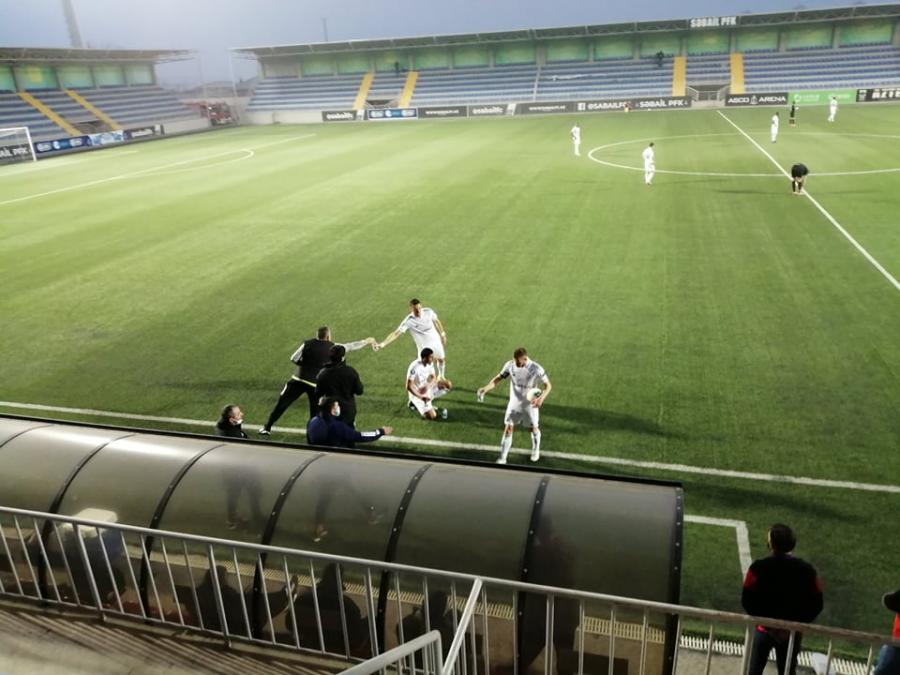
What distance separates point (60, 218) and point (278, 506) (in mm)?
24614

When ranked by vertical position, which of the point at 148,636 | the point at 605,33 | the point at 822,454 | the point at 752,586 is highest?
the point at 605,33

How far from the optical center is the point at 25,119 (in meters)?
55.1

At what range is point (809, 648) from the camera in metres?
6.08

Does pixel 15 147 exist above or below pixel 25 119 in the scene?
below

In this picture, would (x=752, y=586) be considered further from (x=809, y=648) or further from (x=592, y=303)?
(x=592, y=303)

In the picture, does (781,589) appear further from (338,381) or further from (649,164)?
(649,164)

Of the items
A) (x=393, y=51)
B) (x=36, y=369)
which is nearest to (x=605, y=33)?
(x=393, y=51)

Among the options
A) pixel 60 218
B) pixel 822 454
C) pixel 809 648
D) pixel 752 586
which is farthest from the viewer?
pixel 60 218

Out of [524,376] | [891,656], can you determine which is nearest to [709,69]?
[524,376]

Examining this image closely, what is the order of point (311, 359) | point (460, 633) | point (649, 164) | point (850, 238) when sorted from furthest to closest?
point (649, 164) < point (850, 238) < point (311, 359) < point (460, 633)

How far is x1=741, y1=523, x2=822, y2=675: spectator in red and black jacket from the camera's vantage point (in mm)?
5004

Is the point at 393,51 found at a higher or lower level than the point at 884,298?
higher

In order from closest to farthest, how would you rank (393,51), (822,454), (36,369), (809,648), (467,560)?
(467,560)
(809,648)
(822,454)
(36,369)
(393,51)

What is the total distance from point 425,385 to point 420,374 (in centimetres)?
21
